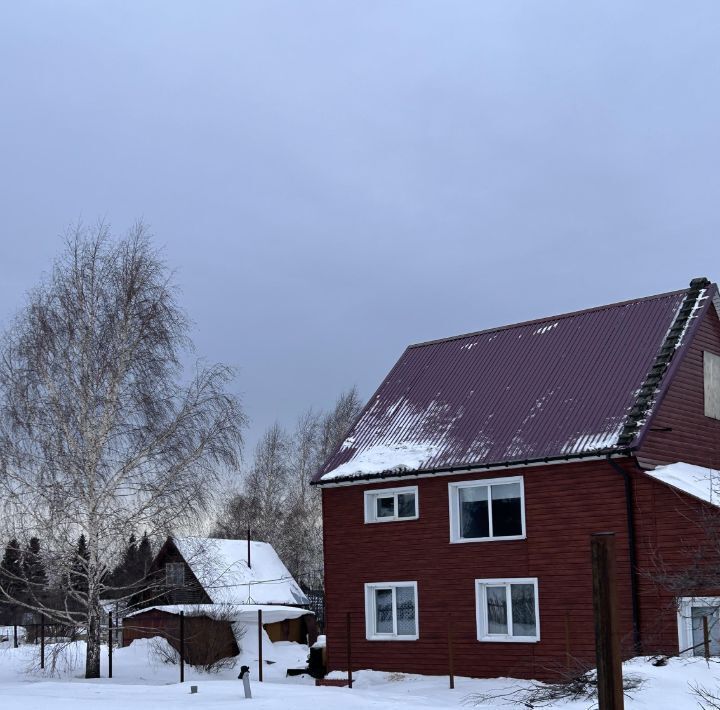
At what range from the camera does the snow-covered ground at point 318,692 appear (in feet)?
46.8

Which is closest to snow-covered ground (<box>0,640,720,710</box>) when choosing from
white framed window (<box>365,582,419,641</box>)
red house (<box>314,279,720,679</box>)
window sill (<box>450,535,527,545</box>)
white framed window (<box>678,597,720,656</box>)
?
white framed window (<box>365,582,419,641</box>)

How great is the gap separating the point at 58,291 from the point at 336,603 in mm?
12155

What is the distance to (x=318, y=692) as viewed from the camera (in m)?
20.8

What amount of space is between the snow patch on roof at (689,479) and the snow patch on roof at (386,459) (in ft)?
20.2

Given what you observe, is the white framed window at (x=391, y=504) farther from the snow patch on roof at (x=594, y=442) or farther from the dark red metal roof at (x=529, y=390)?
the snow patch on roof at (x=594, y=442)

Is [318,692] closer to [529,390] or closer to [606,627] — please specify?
[529,390]

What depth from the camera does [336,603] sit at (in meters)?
28.2

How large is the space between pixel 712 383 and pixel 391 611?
33.3ft

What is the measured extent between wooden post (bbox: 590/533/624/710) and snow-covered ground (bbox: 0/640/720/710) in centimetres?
737

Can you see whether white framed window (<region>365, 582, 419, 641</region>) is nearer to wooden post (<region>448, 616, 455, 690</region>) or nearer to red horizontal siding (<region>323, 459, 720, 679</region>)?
red horizontal siding (<region>323, 459, 720, 679</region>)

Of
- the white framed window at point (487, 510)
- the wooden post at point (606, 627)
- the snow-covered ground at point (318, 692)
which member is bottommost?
the snow-covered ground at point (318, 692)

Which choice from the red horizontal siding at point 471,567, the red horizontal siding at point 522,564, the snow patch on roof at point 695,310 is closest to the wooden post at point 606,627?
the red horizontal siding at point 522,564

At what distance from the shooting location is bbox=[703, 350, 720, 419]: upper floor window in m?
25.9

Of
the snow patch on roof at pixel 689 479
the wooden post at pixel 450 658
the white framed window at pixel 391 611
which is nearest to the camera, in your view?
the snow patch on roof at pixel 689 479
